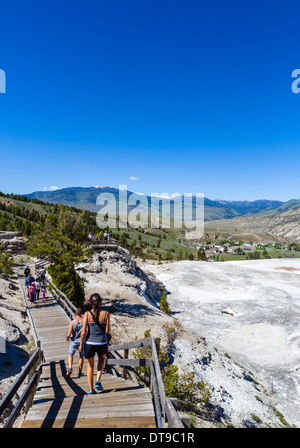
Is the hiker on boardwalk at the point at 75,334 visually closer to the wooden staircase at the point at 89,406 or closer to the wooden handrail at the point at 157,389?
the wooden staircase at the point at 89,406

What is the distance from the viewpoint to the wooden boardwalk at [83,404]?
5.06 metres

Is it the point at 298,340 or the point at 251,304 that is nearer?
the point at 298,340

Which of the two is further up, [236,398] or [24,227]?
[24,227]

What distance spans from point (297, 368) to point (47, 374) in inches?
1022

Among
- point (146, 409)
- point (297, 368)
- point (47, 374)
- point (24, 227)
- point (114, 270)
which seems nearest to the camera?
point (146, 409)

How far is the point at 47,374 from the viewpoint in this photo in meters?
8.23

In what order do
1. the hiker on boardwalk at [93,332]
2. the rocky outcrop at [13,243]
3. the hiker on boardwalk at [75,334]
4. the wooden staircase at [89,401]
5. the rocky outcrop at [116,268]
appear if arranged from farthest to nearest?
the rocky outcrop at [13,243], the rocky outcrop at [116,268], the hiker on boardwalk at [75,334], the hiker on boardwalk at [93,332], the wooden staircase at [89,401]

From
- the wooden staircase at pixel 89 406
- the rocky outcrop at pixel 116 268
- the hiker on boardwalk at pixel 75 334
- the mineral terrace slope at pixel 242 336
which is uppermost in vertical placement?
the hiker on boardwalk at pixel 75 334

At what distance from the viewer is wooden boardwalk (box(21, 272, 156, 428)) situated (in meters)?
5.06

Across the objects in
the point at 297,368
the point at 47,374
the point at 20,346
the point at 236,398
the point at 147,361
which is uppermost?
the point at 147,361

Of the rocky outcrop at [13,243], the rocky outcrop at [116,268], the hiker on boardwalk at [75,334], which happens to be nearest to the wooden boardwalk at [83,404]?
the hiker on boardwalk at [75,334]

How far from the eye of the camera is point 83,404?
5793 mm
